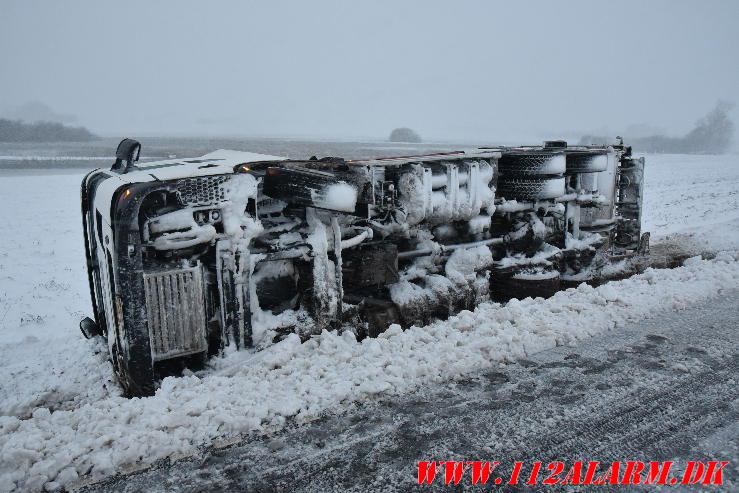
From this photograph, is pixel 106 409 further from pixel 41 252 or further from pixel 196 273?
pixel 41 252

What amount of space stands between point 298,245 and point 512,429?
2027 millimetres

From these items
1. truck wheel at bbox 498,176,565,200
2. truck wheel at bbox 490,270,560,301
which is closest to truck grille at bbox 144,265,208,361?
truck wheel at bbox 490,270,560,301

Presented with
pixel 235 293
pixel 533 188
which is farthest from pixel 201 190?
pixel 533 188

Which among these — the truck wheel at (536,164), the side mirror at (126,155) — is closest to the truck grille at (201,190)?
the side mirror at (126,155)

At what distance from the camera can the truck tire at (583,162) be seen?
6.74 meters

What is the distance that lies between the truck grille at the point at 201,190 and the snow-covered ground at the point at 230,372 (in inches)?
43.0

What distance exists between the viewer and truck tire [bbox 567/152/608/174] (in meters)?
6.74

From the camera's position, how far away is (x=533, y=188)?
237 inches

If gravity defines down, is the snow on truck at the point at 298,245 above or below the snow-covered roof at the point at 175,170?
below

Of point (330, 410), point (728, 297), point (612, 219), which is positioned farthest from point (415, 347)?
point (612, 219)

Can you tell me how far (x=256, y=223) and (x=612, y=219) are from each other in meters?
5.10

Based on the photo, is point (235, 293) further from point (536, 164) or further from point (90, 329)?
point (536, 164)

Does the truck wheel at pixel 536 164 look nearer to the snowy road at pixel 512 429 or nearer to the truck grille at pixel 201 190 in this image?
the snowy road at pixel 512 429

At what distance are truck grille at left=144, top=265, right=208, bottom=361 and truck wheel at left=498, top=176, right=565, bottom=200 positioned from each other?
3.65m
